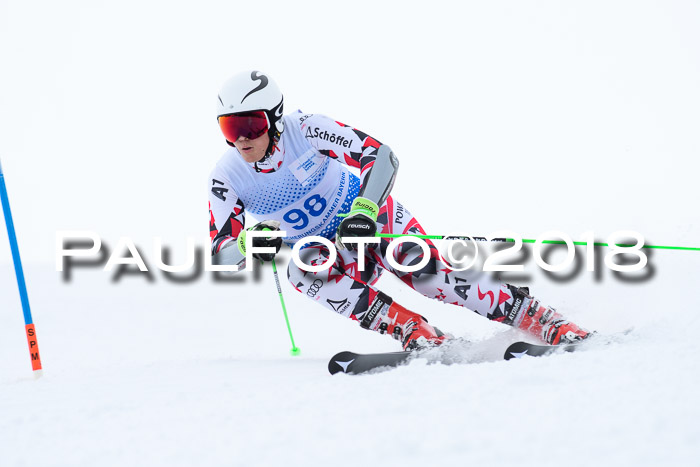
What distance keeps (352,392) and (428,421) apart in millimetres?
449

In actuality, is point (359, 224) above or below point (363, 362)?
above

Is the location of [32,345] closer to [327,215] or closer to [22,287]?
[22,287]

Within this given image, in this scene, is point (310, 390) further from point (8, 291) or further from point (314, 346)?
point (8, 291)

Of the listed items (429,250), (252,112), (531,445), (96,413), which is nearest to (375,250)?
(429,250)

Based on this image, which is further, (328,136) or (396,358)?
(328,136)

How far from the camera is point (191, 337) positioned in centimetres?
624

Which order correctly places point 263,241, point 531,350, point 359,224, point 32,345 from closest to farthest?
point 531,350
point 359,224
point 263,241
point 32,345

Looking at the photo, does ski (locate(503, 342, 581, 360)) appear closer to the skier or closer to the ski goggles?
the skier

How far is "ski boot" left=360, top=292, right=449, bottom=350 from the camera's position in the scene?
3.25 metres

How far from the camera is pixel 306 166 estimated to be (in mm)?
3627

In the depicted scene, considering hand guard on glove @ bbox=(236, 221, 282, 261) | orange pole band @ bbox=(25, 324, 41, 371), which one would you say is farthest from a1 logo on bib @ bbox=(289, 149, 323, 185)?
orange pole band @ bbox=(25, 324, 41, 371)

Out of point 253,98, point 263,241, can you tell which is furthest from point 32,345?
point 253,98

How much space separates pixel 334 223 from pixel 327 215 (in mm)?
64

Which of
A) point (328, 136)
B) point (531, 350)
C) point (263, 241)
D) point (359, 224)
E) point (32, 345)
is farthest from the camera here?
point (32, 345)
